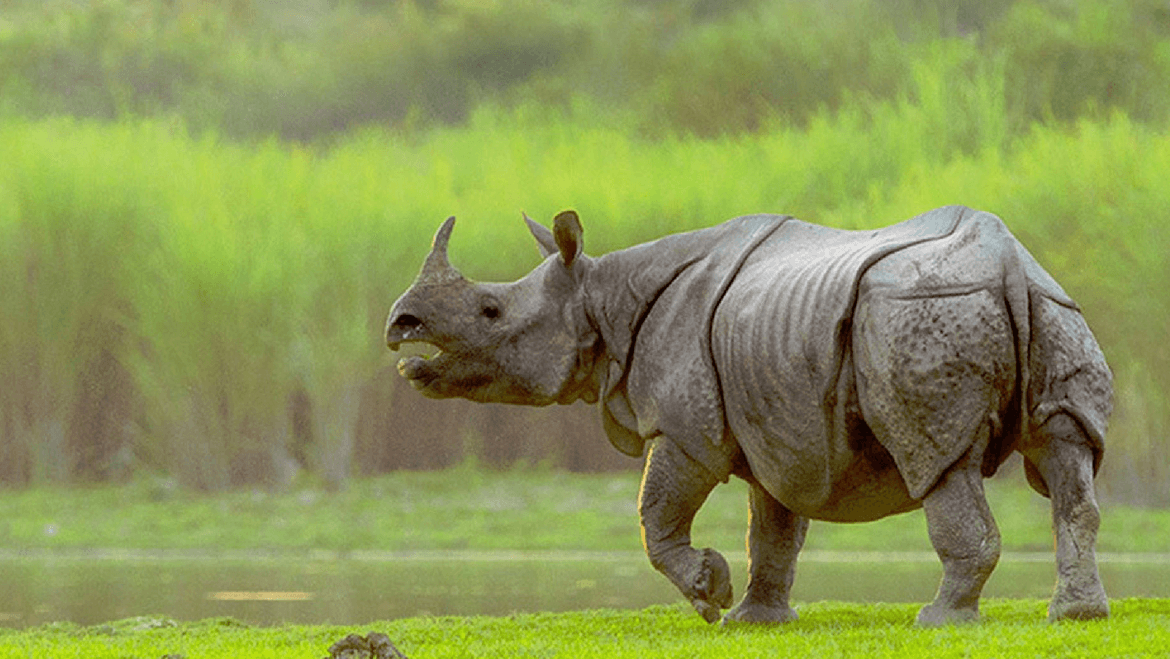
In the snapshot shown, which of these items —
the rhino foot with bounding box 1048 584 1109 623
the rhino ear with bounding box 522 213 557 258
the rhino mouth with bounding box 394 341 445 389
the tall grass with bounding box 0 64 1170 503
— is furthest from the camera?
the tall grass with bounding box 0 64 1170 503

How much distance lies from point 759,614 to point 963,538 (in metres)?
1.44

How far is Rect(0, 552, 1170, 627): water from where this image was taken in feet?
35.8

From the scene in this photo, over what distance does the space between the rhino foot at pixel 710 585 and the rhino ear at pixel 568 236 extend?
150 cm

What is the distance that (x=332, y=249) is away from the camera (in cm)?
2259

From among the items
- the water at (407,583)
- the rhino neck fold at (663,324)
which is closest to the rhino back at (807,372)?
the rhino neck fold at (663,324)

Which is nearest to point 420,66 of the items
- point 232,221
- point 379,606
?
point 232,221

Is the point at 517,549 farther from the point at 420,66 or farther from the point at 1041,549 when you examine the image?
the point at 420,66

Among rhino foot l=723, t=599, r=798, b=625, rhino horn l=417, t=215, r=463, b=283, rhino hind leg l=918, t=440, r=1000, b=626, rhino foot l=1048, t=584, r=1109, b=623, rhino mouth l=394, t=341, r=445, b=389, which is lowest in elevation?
rhino foot l=723, t=599, r=798, b=625

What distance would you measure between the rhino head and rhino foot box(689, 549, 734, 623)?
122 cm

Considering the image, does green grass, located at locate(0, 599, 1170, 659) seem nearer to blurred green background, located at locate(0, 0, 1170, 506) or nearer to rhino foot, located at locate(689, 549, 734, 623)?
rhino foot, located at locate(689, 549, 734, 623)

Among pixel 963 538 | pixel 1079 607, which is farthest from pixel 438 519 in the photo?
pixel 1079 607

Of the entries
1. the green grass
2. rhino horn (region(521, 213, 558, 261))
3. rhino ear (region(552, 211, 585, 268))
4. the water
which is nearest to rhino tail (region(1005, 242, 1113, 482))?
the green grass

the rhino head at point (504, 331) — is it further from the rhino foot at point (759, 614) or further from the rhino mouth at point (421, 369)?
the rhino foot at point (759, 614)

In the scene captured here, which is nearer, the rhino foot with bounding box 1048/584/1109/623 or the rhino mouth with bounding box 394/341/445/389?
the rhino foot with bounding box 1048/584/1109/623
